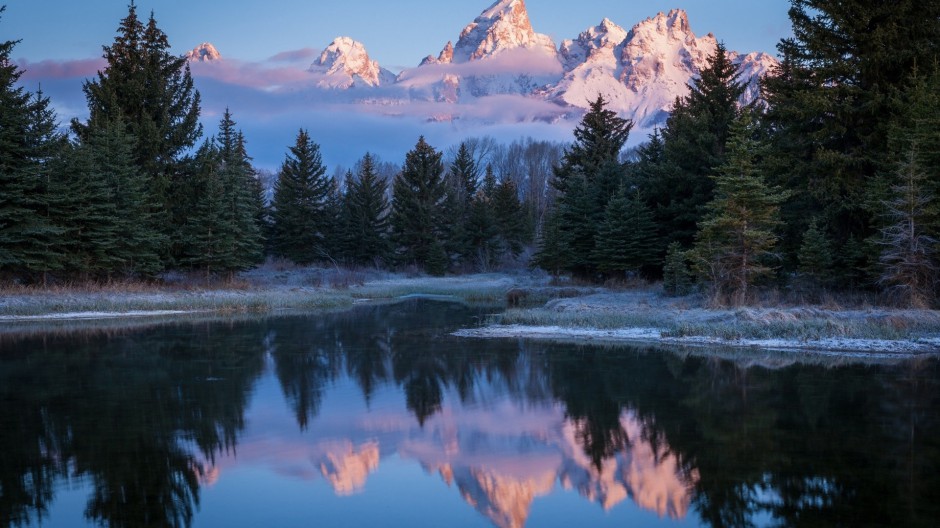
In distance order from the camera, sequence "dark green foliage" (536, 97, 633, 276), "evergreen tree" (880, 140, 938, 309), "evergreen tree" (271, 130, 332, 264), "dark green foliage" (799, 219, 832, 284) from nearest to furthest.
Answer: "evergreen tree" (880, 140, 938, 309), "dark green foliage" (799, 219, 832, 284), "dark green foliage" (536, 97, 633, 276), "evergreen tree" (271, 130, 332, 264)

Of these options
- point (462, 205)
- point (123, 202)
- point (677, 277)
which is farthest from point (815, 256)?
point (462, 205)

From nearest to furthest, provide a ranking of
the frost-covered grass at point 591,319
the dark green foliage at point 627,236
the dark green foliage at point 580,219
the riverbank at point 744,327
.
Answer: the riverbank at point 744,327 → the frost-covered grass at point 591,319 → the dark green foliage at point 627,236 → the dark green foliage at point 580,219

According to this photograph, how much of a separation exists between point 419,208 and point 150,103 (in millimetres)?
28311

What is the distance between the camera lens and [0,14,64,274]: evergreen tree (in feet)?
103

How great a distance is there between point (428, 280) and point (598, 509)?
50223 millimetres

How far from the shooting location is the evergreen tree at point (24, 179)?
3134 centimetres

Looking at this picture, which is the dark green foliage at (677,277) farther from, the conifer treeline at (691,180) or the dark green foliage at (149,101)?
the dark green foliage at (149,101)

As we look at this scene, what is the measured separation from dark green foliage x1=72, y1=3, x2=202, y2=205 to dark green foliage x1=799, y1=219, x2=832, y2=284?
33268mm

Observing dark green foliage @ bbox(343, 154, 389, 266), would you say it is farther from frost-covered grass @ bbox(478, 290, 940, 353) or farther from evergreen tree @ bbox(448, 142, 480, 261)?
frost-covered grass @ bbox(478, 290, 940, 353)

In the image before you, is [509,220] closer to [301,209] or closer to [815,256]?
[301,209]

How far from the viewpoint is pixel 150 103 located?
4234 cm

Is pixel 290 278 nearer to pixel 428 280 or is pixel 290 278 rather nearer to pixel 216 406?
pixel 428 280

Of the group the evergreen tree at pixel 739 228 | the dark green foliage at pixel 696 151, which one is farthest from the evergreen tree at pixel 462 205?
the evergreen tree at pixel 739 228

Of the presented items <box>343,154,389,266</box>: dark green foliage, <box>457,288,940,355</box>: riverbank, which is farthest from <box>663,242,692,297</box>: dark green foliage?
<box>343,154,389,266</box>: dark green foliage
